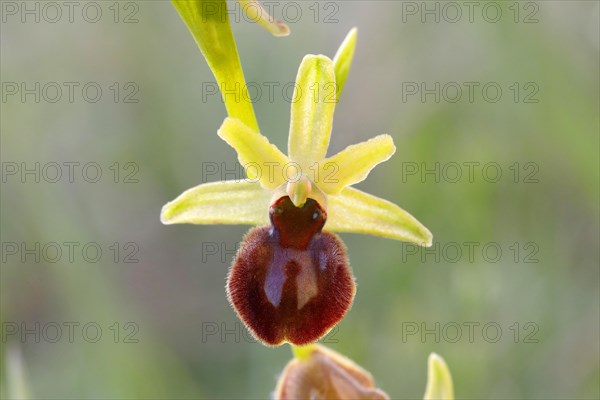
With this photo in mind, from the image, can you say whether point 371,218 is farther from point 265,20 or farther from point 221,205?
point 265,20


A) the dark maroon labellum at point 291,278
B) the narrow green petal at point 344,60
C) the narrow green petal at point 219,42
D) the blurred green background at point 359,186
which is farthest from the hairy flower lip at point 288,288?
the blurred green background at point 359,186

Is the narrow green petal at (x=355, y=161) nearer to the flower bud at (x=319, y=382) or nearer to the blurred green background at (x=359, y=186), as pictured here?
the flower bud at (x=319, y=382)

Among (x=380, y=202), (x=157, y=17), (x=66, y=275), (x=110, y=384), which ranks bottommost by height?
(x=110, y=384)

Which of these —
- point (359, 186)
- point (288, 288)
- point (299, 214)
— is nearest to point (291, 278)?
point (288, 288)

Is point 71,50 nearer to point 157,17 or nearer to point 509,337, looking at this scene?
point 157,17

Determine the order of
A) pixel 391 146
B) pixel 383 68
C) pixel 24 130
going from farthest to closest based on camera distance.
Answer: pixel 383 68 < pixel 24 130 < pixel 391 146

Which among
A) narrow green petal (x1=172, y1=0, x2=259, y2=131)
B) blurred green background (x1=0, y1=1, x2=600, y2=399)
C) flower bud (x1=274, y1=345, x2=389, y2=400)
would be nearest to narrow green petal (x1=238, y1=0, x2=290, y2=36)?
narrow green petal (x1=172, y1=0, x2=259, y2=131)

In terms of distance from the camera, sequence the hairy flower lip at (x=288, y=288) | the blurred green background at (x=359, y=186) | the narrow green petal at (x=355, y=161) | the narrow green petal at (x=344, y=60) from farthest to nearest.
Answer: the blurred green background at (x=359, y=186) → the narrow green petal at (x=344, y=60) → the narrow green petal at (x=355, y=161) → the hairy flower lip at (x=288, y=288)

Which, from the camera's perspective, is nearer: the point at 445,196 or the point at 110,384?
the point at 110,384

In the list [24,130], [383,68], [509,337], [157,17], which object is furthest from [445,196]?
[157,17]
